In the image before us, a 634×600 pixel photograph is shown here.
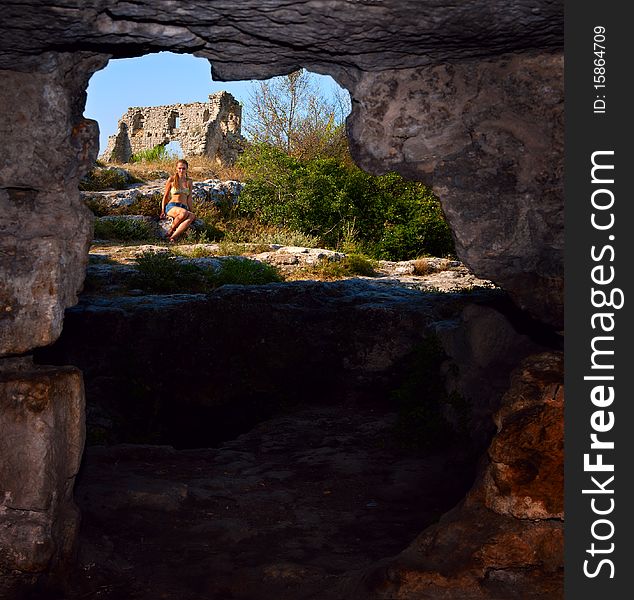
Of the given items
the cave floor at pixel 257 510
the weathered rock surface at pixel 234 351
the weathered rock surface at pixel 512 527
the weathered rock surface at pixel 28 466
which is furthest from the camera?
the weathered rock surface at pixel 234 351

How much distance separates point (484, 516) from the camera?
370cm

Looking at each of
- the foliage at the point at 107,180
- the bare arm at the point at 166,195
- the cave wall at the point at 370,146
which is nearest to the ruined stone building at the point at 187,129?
the foliage at the point at 107,180

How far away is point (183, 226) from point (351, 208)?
10.6 ft

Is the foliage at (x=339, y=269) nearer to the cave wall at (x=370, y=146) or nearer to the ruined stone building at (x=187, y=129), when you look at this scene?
the cave wall at (x=370, y=146)

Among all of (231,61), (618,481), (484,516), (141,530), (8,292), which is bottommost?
(141,530)

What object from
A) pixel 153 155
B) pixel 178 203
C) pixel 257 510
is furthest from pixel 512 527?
pixel 153 155

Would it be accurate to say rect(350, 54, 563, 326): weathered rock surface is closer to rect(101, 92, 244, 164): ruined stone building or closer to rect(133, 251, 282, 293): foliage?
rect(133, 251, 282, 293): foliage

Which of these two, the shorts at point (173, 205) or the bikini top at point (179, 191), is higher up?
the bikini top at point (179, 191)

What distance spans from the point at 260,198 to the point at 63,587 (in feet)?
44.0

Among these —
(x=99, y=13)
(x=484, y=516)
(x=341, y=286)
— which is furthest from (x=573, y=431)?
(x=341, y=286)

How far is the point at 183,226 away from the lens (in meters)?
A: 14.4

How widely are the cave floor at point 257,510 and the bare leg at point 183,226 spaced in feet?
24.4

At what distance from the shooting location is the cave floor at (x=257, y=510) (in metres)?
4.28

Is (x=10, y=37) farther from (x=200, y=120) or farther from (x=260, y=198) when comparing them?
(x=200, y=120)
